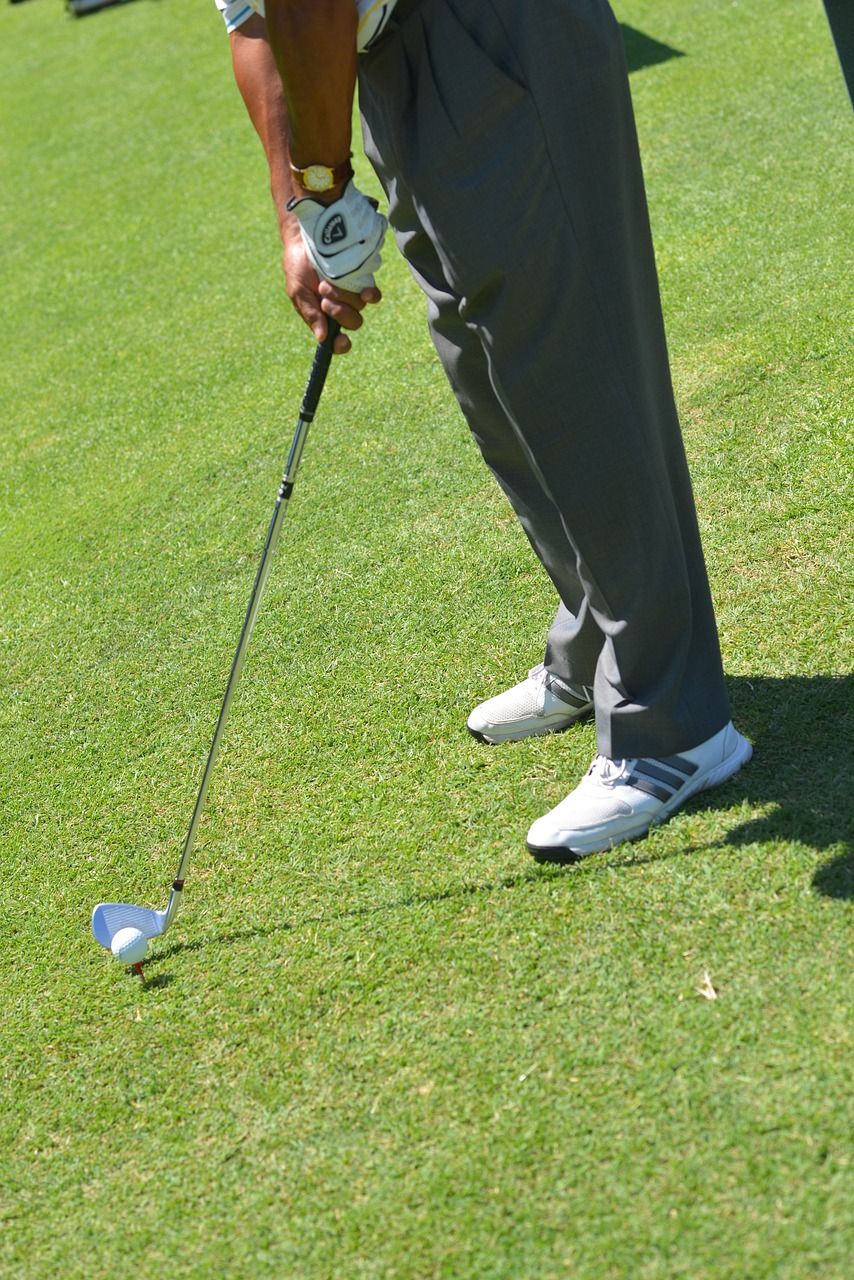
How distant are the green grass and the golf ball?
0.06 metres

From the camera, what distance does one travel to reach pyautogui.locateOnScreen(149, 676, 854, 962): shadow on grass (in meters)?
2.18

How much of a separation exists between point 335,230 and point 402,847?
1047mm

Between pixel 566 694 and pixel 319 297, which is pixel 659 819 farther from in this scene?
pixel 319 297

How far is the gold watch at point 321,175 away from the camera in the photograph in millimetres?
2070

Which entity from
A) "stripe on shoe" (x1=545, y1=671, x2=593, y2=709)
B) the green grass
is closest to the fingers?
"stripe on shoe" (x1=545, y1=671, x2=593, y2=709)

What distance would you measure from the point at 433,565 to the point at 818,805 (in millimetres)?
1269

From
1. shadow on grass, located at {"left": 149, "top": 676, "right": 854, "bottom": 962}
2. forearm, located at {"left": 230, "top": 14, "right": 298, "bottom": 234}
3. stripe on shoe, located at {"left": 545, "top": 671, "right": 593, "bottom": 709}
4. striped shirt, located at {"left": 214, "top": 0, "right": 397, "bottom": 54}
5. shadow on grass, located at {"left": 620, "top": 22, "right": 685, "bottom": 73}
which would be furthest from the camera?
shadow on grass, located at {"left": 620, "top": 22, "right": 685, "bottom": 73}

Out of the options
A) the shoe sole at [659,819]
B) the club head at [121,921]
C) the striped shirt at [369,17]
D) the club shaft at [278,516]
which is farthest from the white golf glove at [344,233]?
the club head at [121,921]

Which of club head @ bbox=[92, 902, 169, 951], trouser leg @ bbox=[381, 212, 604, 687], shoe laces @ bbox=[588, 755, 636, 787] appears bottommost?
shoe laces @ bbox=[588, 755, 636, 787]

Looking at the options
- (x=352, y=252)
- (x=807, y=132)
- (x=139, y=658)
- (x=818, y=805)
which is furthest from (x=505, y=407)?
(x=807, y=132)

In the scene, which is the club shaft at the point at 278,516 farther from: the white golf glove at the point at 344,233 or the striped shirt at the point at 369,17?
the striped shirt at the point at 369,17

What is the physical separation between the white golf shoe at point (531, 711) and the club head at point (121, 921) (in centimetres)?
70

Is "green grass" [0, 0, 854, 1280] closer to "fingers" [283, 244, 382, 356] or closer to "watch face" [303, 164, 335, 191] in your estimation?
"fingers" [283, 244, 382, 356]

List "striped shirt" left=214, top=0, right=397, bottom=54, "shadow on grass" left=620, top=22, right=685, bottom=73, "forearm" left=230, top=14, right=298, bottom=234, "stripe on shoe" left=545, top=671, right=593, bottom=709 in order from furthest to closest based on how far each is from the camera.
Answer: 1. "shadow on grass" left=620, top=22, right=685, bottom=73
2. "stripe on shoe" left=545, top=671, right=593, bottom=709
3. "forearm" left=230, top=14, right=298, bottom=234
4. "striped shirt" left=214, top=0, right=397, bottom=54
